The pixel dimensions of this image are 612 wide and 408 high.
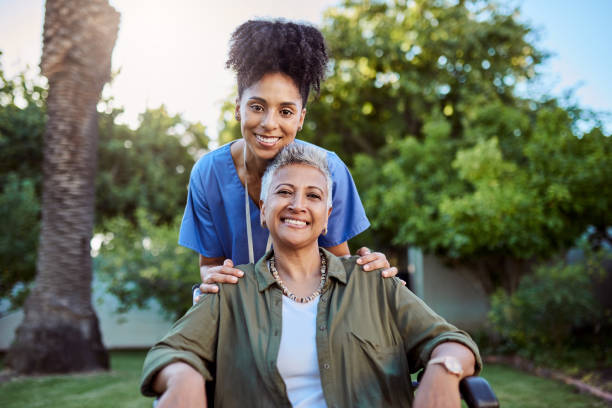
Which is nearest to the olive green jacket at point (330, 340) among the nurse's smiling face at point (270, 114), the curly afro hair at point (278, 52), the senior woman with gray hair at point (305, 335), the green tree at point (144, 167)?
the senior woman with gray hair at point (305, 335)

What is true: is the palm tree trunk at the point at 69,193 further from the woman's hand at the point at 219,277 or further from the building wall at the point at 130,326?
the woman's hand at the point at 219,277

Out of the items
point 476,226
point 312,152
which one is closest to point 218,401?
point 312,152

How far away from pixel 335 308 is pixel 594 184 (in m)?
6.63

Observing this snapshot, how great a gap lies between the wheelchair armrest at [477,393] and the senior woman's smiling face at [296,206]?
0.82m

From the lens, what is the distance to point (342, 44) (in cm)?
1113

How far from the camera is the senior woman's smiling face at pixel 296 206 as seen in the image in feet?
7.23

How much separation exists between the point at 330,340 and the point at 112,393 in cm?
464

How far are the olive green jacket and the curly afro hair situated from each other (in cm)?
96

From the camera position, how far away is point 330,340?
206 centimetres

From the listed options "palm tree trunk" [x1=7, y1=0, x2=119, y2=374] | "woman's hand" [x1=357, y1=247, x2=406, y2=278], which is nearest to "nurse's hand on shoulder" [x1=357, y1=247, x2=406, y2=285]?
"woman's hand" [x1=357, y1=247, x2=406, y2=278]

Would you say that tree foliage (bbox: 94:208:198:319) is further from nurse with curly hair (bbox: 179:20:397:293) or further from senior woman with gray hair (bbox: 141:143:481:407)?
senior woman with gray hair (bbox: 141:143:481:407)

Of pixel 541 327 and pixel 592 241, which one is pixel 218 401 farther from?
pixel 592 241

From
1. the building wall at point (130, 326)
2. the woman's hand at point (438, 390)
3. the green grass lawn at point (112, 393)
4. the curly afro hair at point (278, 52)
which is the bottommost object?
the building wall at point (130, 326)

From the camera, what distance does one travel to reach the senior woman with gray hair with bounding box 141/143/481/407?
1949 millimetres
